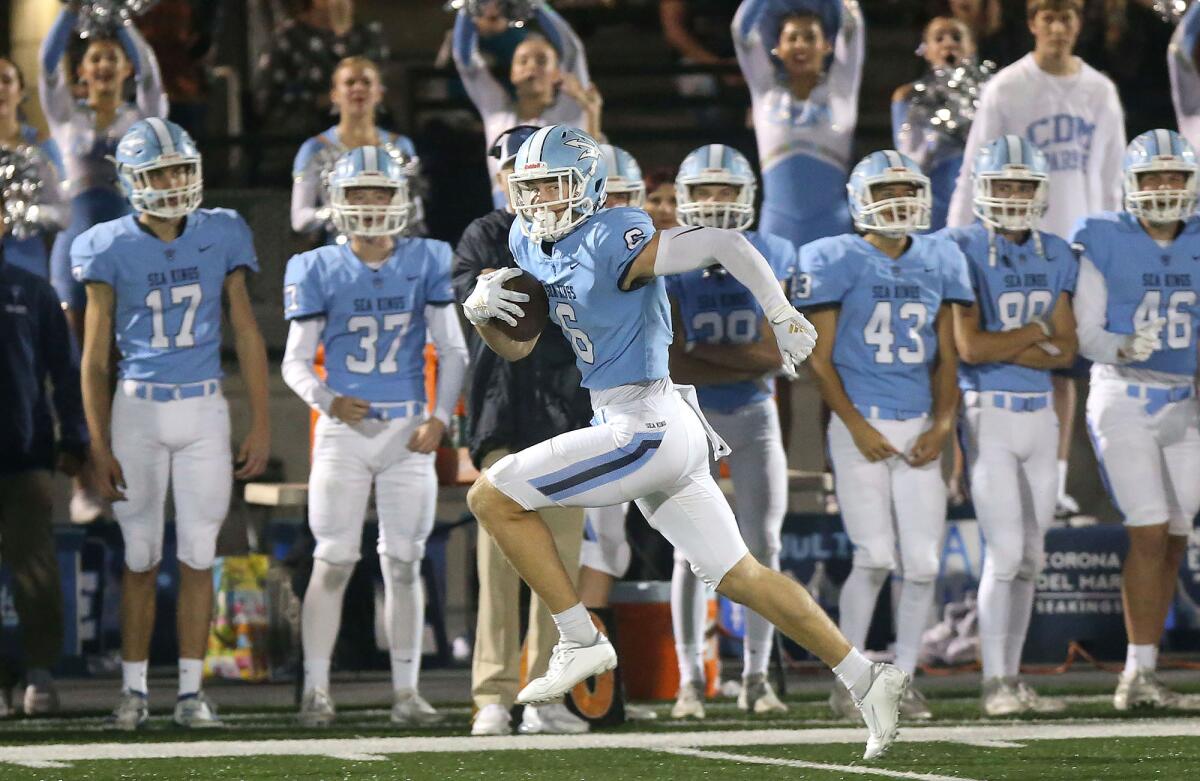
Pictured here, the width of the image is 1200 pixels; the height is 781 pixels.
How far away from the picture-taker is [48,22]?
36.0 feet

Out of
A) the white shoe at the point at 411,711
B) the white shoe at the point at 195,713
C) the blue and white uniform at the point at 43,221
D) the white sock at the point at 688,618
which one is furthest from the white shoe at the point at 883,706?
the blue and white uniform at the point at 43,221

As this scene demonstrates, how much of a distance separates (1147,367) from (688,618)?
5.99ft

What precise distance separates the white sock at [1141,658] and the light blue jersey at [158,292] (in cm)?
330

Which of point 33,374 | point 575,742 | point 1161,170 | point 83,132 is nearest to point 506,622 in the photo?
point 575,742

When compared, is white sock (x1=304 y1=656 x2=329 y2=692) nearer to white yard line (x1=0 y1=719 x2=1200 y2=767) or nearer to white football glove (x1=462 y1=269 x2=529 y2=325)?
white yard line (x1=0 y1=719 x2=1200 y2=767)

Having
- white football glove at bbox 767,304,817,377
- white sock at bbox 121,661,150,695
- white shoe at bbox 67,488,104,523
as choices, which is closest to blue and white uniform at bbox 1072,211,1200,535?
white football glove at bbox 767,304,817,377

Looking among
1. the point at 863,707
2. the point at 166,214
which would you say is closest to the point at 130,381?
the point at 166,214

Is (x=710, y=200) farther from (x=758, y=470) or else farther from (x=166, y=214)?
(x=166, y=214)

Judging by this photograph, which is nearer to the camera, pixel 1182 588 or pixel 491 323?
pixel 491 323

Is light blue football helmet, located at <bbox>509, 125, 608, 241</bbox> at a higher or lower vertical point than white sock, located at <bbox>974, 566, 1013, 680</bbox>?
higher

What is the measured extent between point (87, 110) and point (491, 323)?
416 centimetres

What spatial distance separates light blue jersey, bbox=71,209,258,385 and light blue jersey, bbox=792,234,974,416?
2.04 meters

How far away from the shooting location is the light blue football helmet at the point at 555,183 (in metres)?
5.34

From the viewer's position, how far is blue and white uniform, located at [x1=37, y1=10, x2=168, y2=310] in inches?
347
